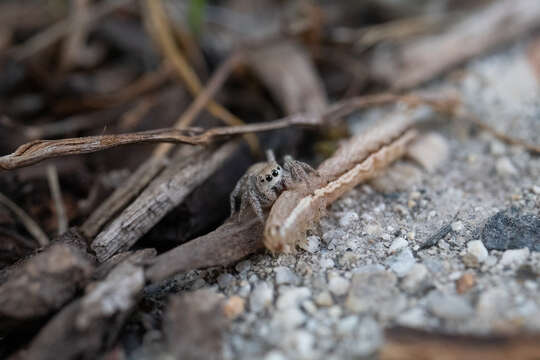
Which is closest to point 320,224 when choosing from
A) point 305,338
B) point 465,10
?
point 305,338

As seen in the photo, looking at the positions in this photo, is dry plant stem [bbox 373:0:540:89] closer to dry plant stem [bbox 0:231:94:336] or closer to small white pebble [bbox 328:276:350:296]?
small white pebble [bbox 328:276:350:296]

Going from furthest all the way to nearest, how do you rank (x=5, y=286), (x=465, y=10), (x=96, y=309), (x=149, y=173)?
(x=465, y=10)
(x=149, y=173)
(x=5, y=286)
(x=96, y=309)

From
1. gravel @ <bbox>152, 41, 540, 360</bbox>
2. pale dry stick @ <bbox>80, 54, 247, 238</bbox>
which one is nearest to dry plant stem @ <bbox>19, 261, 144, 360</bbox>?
gravel @ <bbox>152, 41, 540, 360</bbox>

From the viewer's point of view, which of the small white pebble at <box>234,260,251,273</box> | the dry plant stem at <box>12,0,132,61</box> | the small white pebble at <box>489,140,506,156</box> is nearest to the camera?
the small white pebble at <box>234,260,251,273</box>

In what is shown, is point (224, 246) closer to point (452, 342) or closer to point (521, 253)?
point (452, 342)

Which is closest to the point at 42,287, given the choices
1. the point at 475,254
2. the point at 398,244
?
the point at 398,244
